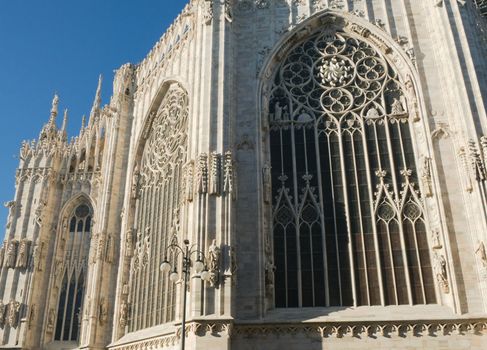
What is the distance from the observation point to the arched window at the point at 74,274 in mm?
27453

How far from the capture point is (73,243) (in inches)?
1168

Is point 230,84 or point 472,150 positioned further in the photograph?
point 230,84

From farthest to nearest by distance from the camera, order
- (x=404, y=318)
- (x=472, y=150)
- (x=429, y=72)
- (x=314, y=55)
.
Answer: (x=314, y=55)
(x=429, y=72)
(x=472, y=150)
(x=404, y=318)

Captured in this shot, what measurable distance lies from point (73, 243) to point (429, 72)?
21.8 meters

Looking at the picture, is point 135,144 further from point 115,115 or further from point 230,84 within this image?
point 230,84

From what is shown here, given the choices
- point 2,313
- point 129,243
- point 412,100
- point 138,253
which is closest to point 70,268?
point 2,313

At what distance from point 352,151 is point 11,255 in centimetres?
1936

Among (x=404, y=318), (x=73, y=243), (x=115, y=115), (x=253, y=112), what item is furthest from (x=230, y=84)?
(x=73, y=243)

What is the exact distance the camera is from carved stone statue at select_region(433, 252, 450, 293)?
18.8m

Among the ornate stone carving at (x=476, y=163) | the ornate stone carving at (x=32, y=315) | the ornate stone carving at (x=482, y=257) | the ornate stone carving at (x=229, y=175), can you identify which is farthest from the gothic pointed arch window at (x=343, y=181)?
the ornate stone carving at (x=32, y=315)

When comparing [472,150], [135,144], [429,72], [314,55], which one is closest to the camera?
[472,150]

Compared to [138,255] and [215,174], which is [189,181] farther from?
[138,255]

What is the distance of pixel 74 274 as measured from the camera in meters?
28.6

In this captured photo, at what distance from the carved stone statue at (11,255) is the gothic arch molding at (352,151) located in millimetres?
15450
